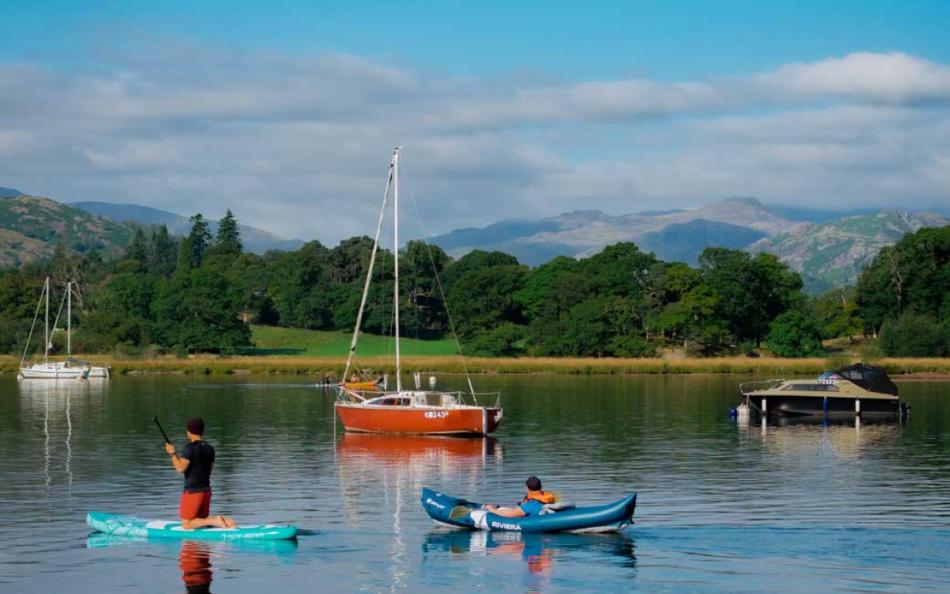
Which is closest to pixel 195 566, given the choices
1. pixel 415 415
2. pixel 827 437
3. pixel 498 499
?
pixel 498 499

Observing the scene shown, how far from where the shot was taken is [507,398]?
86250mm

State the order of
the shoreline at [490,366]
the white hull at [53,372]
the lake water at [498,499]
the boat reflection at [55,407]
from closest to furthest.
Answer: the lake water at [498,499]
the boat reflection at [55,407]
the white hull at [53,372]
the shoreline at [490,366]

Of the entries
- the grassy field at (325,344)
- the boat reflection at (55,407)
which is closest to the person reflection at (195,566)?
the boat reflection at (55,407)

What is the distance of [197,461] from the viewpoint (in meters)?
28.4

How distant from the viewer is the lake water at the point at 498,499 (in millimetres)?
27766

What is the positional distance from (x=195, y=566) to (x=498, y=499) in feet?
42.7

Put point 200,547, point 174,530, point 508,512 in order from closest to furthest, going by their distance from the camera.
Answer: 1. point 200,547
2. point 174,530
3. point 508,512

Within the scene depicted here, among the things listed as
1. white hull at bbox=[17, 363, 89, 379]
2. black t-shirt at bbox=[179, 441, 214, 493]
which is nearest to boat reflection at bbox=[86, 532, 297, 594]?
black t-shirt at bbox=[179, 441, 214, 493]

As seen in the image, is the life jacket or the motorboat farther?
the motorboat

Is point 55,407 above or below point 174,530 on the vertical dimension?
above

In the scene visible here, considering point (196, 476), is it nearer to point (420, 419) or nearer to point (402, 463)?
point (402, 463)

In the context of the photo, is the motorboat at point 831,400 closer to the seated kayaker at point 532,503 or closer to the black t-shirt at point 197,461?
the seated kayaker at point 532,503

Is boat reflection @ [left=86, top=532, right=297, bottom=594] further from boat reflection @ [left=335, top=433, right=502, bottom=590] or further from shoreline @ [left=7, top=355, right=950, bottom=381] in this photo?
shoreline @ [left=7, top=355, right=950, bottom=381]

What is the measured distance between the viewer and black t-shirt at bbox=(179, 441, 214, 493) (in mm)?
28328
